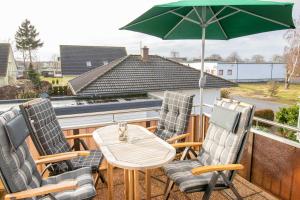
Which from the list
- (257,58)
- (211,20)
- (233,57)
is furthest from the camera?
(233,57)

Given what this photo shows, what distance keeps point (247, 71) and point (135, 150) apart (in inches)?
1035

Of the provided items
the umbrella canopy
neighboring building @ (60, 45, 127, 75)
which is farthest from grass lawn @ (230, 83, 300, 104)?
the umbrella canopy

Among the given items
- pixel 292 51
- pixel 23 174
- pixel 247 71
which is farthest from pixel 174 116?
pixel 247 71

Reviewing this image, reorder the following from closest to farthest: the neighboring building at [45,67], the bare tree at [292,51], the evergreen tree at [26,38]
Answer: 1. the bare tree at [292,51]
2. the neighboring building at [45,67]
3. the evergreen tree at [26,38]

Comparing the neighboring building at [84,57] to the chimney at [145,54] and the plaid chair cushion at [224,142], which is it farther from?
the plaid chair cushion at [224,142]

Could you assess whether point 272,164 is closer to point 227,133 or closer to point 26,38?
point 227,133

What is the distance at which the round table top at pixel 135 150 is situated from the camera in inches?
71.5

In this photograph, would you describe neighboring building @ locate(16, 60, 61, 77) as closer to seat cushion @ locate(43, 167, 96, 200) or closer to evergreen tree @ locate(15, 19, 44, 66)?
evergreen tree @ locate(15, 19, 44, 66)

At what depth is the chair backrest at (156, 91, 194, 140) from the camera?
3063 mm

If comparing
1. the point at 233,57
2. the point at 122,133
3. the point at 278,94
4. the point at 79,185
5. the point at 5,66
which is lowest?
the point at 278,94

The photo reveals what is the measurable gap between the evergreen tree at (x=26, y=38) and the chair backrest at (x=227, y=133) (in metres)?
28.2

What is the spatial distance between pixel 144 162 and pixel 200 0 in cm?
172

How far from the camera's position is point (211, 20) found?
303 cm

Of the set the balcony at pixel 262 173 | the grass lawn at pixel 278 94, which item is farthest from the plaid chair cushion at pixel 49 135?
the grass lawn at pixel 278 94
